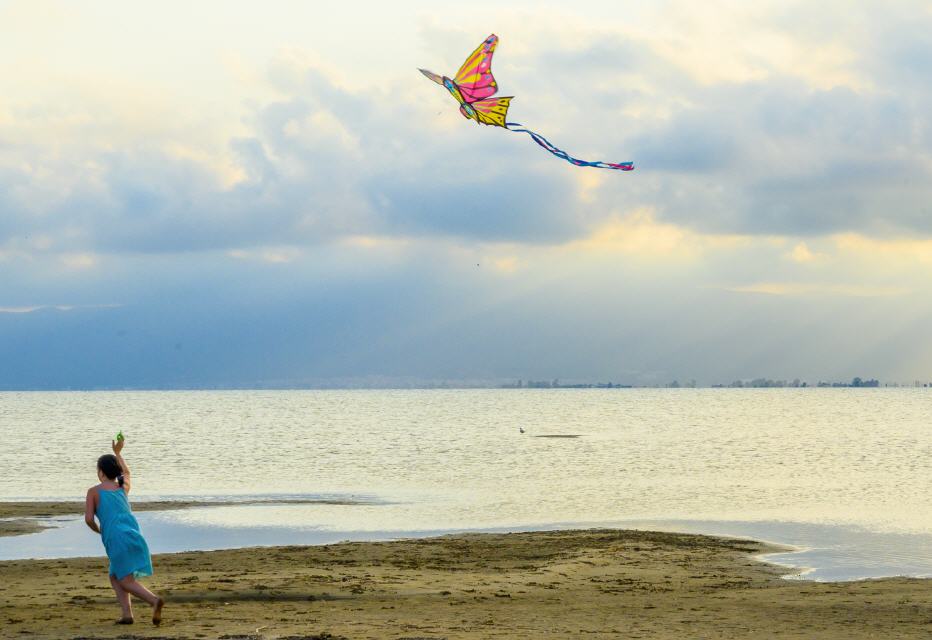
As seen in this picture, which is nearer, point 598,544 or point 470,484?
point 598,544

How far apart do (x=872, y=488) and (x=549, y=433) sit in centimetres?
4942

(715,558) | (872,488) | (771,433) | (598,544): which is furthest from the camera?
(771,433)

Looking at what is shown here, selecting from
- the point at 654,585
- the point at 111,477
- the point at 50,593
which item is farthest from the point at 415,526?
the point at 111,477

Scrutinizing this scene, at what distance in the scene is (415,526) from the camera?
2795 cm

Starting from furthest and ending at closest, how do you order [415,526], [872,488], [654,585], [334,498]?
[872,488], [334,498], [415,526], [654,585]

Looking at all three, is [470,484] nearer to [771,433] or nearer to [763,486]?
[763,486]

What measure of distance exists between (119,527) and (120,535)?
0.09m

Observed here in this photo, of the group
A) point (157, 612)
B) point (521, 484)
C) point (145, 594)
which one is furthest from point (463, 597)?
point (521, 484)

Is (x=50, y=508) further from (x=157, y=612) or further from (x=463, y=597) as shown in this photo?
(x=157, y=612)

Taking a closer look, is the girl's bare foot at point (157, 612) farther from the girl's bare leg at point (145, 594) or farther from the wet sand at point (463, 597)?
the wet sand at point (463, 597)

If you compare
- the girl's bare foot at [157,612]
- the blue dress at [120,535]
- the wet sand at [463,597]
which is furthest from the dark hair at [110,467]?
the wet sand at [463,597]

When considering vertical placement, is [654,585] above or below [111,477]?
below

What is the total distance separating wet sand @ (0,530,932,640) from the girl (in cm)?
50

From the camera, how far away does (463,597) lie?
49.7ft
